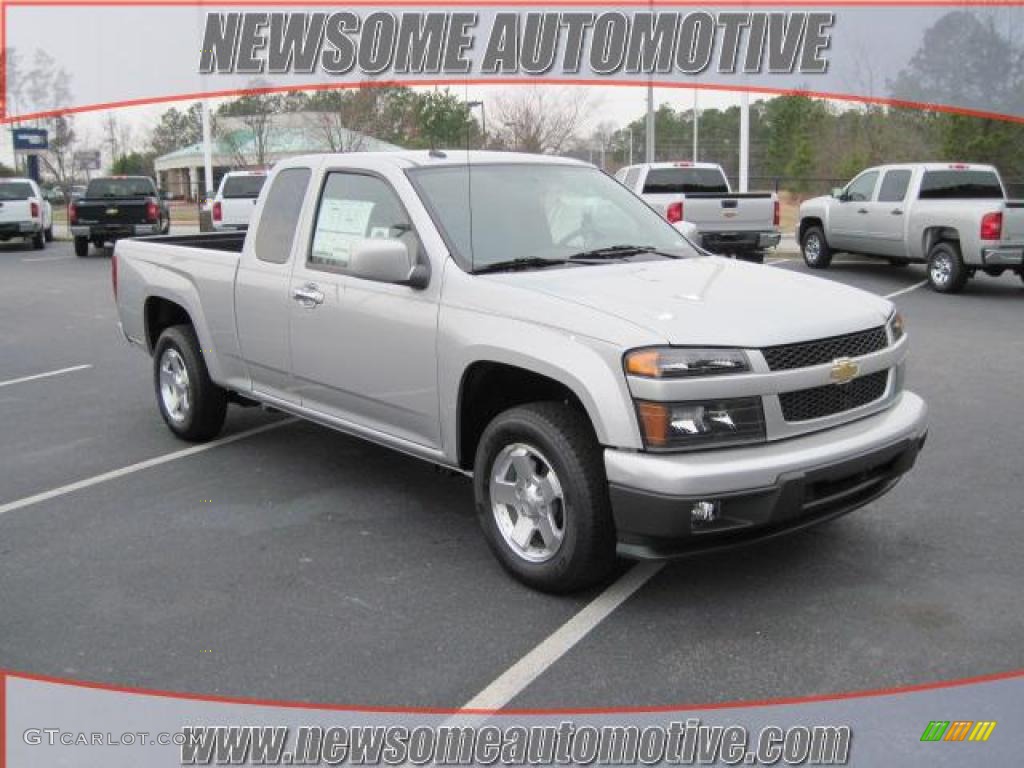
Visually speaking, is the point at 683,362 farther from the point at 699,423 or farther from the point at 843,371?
the point at 843,371

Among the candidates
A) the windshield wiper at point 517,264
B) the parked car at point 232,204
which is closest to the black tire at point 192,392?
the windshield wiper at point 517,264

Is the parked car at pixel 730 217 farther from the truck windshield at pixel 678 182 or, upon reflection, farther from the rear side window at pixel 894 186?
the rear side window at pixel 894 186

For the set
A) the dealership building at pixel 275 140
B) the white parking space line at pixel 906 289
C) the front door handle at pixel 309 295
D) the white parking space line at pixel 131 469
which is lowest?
the white parking space line at pixel 906 289

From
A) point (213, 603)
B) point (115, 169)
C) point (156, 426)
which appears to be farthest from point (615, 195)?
point (115, 169)

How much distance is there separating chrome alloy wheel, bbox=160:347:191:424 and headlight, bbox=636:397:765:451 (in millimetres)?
3909

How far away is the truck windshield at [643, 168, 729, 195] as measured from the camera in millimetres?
18359

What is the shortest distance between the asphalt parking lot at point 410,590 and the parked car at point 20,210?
21.0 m

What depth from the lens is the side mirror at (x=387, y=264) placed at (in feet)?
15.7

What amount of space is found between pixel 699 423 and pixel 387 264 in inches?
63.2

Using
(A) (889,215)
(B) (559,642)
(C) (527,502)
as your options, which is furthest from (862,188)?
Answer: (B) (559,642)

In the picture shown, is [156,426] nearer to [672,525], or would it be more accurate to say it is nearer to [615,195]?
[615,195]

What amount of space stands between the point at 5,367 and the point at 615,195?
22.6 ft

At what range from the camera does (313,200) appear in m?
5.79

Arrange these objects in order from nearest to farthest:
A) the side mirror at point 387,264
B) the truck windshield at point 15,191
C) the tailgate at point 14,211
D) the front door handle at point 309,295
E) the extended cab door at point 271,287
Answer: the side mirror at point 387,264, the front door handle at point 309,295, the extended cab door at point 271,287, the tailgate at point 14,211, the truck windshield at point 15,191
